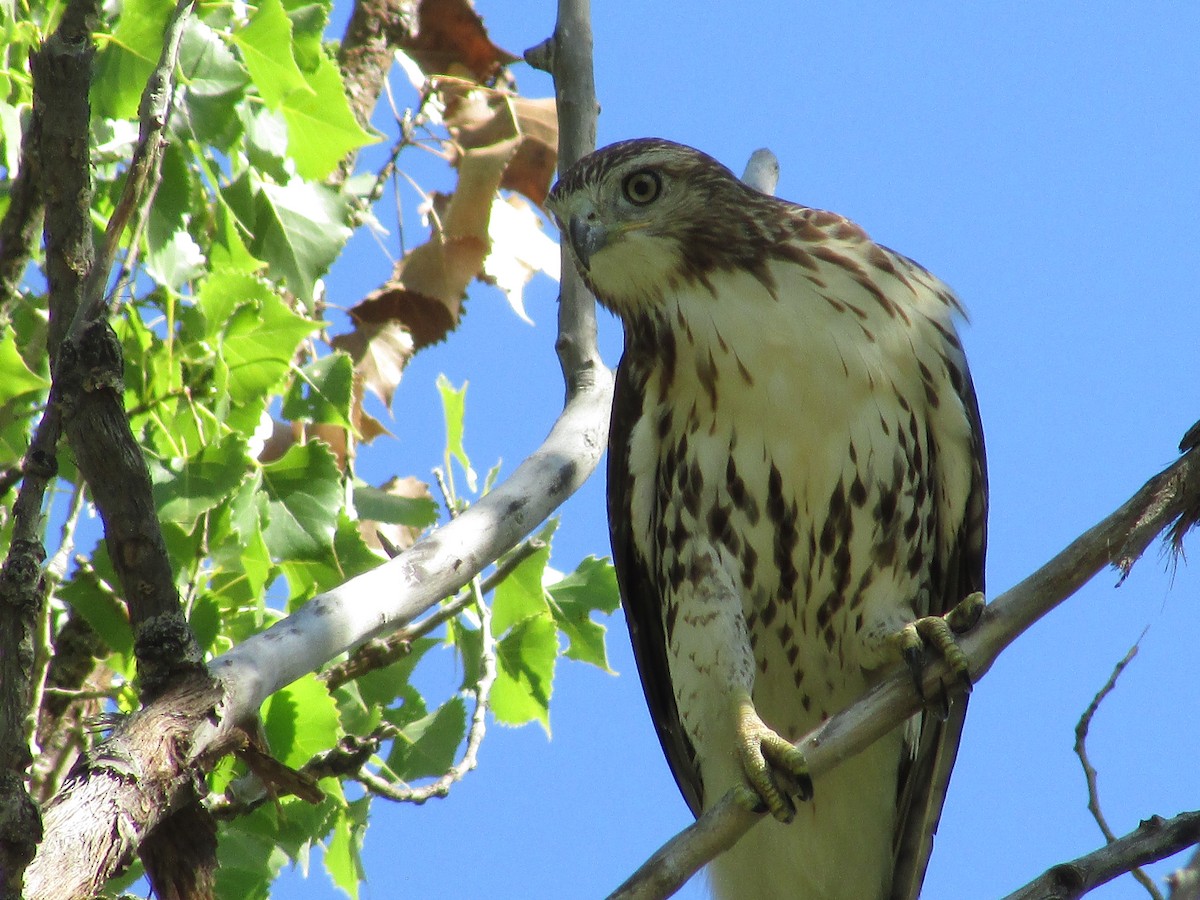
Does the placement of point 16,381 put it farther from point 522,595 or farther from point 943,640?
point 943,640

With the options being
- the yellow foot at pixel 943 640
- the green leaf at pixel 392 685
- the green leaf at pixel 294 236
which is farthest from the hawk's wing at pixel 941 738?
the green leaf at pixel 294 236

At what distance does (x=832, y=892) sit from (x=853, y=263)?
1.87 m

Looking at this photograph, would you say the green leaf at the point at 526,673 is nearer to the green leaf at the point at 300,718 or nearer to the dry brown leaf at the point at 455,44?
the green leaf at the point at 300,718

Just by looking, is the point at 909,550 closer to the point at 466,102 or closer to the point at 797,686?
the point at 797,686

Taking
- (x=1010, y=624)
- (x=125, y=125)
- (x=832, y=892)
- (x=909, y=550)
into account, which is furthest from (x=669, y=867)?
(x=125, y=125)

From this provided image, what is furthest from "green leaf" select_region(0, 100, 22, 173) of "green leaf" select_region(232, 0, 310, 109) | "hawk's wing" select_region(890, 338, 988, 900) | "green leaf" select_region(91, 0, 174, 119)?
"hawk's wing" select_region(890, 338, 988, 900)

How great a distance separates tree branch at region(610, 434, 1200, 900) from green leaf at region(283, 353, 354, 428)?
5.14 feet

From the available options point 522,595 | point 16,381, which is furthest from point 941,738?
point 16,381

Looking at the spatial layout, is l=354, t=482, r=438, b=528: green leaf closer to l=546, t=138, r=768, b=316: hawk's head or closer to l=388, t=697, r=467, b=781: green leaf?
l=388, t=697, r=467, b=781: green leaf

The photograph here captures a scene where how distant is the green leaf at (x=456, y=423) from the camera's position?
380 cm

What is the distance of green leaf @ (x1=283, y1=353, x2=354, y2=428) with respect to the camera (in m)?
3.83

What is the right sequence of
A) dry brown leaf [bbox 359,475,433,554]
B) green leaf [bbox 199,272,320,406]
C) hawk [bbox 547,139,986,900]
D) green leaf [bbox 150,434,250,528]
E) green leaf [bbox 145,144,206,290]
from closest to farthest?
green leaf [bbox 150,434,250,528]
green leaf [bbox 199,272,320,406]
green leaf [bbox 145,144,206,290]
hawk [bbox 547,139,986,900]
dry brown leaf [bbox 359,475,433,554]

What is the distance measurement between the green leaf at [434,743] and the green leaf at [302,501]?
590 mm

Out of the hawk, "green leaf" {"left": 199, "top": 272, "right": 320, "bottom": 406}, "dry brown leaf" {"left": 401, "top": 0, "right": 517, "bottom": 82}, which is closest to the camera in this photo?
"green leaf" {"left": 199, "top": 272, "right": 320, "bottom": 406}
